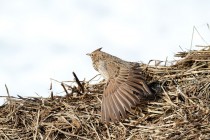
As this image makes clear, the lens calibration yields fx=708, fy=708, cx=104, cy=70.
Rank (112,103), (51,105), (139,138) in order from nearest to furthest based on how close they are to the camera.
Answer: (139,138) < (112,103) < (51,105)

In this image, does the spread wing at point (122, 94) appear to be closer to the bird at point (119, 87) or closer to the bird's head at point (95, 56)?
the bird at point (119, 87)

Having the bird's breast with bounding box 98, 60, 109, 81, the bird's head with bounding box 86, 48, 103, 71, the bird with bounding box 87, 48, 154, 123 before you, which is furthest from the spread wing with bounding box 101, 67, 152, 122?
the bird's head with bounding box 86, 48, 103, 71

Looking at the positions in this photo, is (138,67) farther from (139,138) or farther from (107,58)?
(139,138)

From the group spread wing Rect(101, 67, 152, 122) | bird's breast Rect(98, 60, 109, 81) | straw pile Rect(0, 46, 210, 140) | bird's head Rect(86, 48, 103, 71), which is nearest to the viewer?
straw pile Rect(0, 46, 210, 140)

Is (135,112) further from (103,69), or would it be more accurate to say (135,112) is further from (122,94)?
(103,69)

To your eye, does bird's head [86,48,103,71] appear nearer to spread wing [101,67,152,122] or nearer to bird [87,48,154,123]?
bird [87,48,154,123]

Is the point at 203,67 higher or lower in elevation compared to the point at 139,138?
higher

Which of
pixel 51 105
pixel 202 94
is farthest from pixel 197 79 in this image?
pixel 51 105
